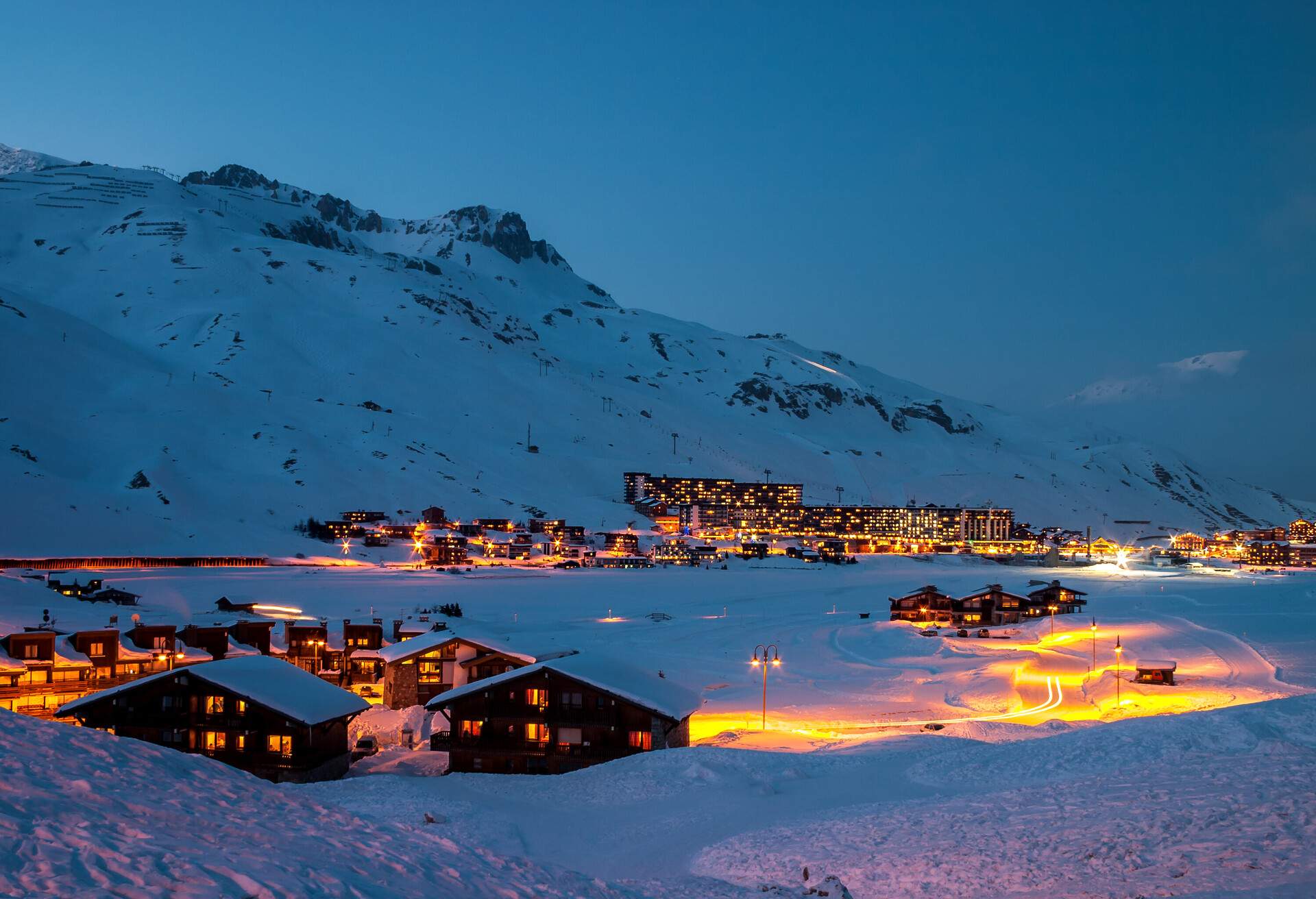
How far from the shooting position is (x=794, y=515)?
16338 centimetres

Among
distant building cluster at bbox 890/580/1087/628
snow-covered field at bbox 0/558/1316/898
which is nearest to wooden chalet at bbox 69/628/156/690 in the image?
snow-covered field at bbox 0/558/1316/898

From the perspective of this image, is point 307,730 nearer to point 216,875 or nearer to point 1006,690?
point 216,875

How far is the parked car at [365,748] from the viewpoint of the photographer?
2698 cm

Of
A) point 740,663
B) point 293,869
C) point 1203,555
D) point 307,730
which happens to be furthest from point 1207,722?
point 1203,555

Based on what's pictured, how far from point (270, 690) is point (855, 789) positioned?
48.9ft

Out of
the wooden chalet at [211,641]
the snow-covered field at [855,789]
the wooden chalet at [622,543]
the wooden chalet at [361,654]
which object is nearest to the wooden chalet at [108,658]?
the wooden chalet at [211,641]

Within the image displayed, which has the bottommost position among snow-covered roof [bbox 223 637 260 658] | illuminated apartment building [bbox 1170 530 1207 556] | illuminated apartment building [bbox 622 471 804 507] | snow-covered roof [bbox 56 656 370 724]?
snow-covered roof [bbox 223 637 260 658]

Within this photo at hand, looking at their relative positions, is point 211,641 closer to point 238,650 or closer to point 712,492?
point 238,650

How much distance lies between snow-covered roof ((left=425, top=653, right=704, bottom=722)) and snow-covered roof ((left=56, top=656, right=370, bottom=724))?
102 inches

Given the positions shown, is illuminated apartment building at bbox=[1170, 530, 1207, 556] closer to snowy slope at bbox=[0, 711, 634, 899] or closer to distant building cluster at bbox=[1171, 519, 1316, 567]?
distant building cluster at bbox=[1171, 519, 1316, 567]

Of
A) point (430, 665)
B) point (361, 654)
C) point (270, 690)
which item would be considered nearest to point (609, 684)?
point (270, 690)

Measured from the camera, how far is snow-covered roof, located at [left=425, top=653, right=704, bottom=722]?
83.1 feet

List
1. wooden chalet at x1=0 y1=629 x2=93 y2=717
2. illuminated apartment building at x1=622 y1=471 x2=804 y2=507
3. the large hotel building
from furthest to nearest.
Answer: illuminated apartment building at x1=622 y1=471 x2=804 y2=507, the large hotel building, wooden chalet at x1=0 y1=629 x2=93 y2=717

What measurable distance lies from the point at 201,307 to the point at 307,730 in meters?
169
